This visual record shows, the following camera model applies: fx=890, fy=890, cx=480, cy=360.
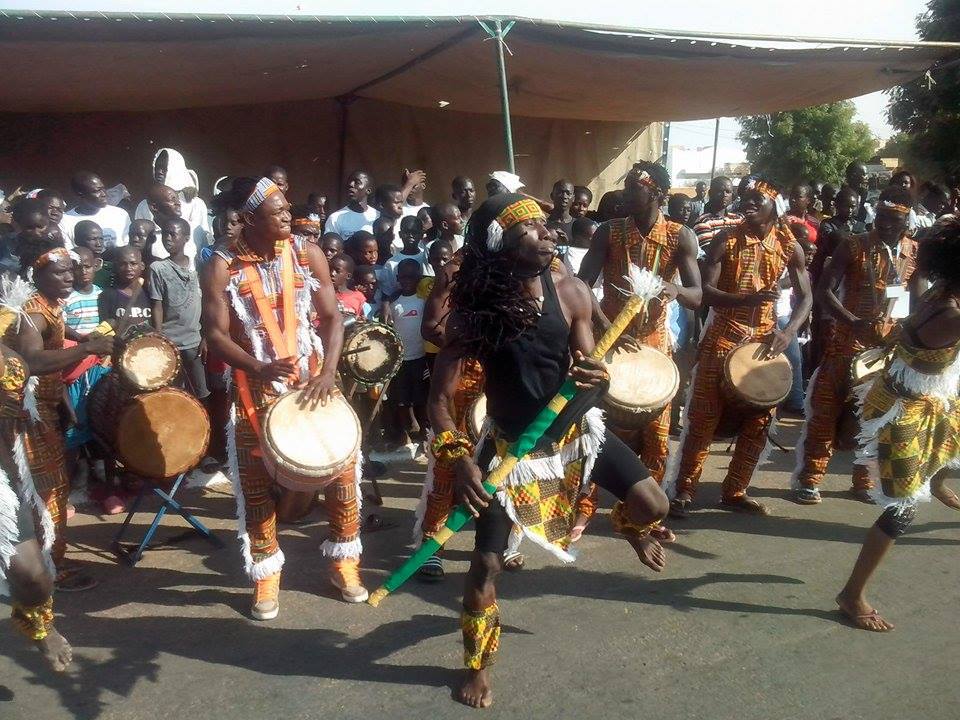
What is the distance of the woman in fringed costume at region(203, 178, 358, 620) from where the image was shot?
4.18 meters

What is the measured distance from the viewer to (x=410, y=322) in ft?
22.1

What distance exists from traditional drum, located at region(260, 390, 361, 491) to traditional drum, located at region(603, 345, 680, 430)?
52.7 inches

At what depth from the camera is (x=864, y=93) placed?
9984mm

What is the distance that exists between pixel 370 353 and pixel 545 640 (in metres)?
2.19

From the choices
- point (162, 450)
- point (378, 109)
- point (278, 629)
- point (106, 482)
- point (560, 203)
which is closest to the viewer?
point (278, 629)

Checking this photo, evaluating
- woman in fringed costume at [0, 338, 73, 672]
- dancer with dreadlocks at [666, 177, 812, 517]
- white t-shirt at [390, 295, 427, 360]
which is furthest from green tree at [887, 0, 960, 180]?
woman in fringed costume at [0, 338, 73, 672]

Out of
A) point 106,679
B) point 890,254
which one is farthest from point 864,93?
point 106,679

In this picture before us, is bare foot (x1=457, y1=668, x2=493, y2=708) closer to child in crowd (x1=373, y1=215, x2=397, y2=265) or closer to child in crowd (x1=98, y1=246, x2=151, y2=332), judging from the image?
child in crowd (x1=98, y1=246, x2=151, y2=332)

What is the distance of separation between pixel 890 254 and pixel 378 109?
22.2 feet

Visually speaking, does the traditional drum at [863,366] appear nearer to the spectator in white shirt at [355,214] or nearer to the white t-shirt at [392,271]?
the white t-shirt at [392,271]

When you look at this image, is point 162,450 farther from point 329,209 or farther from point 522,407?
point 329,209

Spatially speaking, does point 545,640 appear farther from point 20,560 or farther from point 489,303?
point 20,560

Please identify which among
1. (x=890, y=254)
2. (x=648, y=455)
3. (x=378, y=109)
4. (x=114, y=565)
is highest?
(x=378, y=109)

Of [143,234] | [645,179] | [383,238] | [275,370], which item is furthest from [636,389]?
[143,234]
